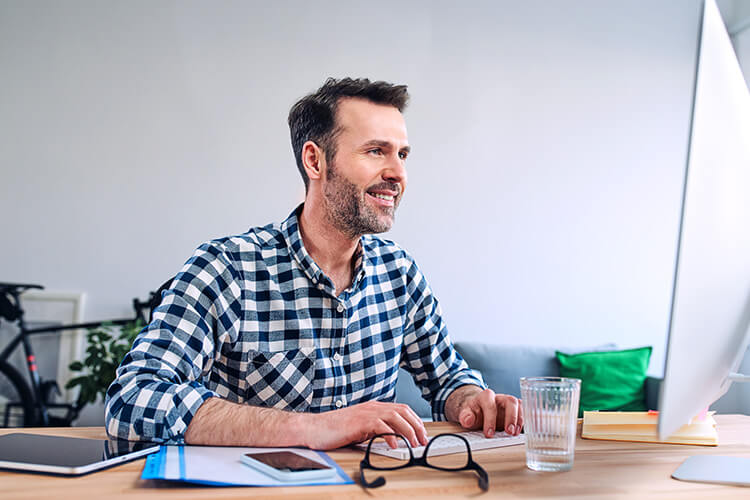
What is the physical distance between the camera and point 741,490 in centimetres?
70

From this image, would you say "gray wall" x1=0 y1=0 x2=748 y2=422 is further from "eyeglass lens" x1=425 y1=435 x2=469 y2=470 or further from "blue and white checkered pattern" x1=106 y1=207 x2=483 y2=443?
"eyeglass lens" x1=425 y1=435 x2=469 y2=470

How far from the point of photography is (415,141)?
11.2ft

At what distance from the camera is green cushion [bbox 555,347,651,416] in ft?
9.41

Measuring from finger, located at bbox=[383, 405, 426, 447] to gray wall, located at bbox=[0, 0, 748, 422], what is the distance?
2424 mm

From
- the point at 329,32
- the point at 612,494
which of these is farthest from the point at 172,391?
the point at 329,32

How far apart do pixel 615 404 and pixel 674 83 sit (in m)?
1.94

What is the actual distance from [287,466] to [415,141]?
283cm

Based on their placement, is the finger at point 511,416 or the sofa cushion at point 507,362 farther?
the sofa cushion at point 507,362

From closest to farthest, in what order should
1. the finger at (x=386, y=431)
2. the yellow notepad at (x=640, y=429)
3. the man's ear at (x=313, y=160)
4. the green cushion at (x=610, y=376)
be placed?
the finger at (x=386, y=431) → the yellow notepad at (x=640, y=429) → the man's ear at (x=313, y=160) → the green cushion at (x=610, y=376)

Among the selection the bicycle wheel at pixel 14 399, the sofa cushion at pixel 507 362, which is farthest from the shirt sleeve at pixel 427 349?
the bicycle wheel at pixel 14 399

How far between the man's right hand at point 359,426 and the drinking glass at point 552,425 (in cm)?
16

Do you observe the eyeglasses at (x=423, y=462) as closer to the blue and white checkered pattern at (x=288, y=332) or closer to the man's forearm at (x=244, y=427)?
the man's forearm at (x=244, y=427)

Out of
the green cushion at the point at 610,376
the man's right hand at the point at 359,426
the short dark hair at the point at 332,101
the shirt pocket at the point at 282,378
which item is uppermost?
the short dark hair at the point at 332,101

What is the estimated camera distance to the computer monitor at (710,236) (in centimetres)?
53
